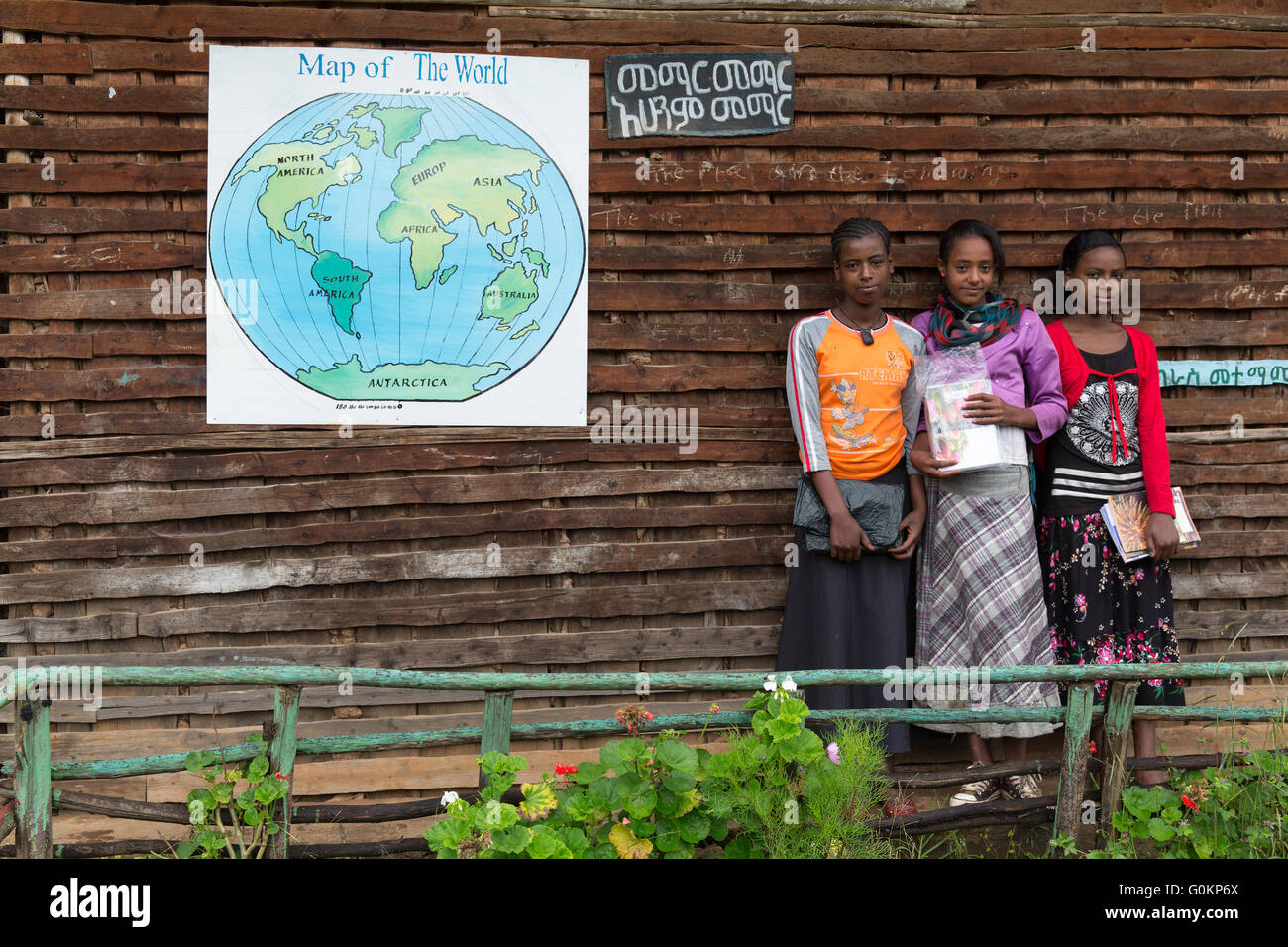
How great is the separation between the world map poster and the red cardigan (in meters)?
2.30

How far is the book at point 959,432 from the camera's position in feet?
13.1

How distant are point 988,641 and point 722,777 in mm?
1411

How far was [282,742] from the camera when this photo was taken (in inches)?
130

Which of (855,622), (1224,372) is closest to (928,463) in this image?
(855,622)

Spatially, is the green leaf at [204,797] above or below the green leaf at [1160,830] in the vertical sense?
above

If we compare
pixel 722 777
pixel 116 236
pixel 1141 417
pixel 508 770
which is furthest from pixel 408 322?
pixel 1141 417

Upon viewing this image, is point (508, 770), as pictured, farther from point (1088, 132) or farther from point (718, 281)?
point (1088, 132)

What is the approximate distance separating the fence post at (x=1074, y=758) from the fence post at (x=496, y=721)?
2096 millimetres

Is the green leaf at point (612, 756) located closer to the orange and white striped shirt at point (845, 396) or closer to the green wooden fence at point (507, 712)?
the green wooden fence at point (507, 712)

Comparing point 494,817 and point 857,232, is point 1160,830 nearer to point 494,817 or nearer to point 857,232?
point 494,817

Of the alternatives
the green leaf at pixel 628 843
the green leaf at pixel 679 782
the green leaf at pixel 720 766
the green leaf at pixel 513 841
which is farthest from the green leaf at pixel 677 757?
the green leaf at pixel 513 841

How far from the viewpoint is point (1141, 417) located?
4.16m

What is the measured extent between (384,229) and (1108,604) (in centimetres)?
359

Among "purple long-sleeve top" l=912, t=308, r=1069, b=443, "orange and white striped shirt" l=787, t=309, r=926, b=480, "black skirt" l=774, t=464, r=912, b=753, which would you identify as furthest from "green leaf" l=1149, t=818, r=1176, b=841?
"orange and white striped shirt" l=787, t=309, r=926, b=480
